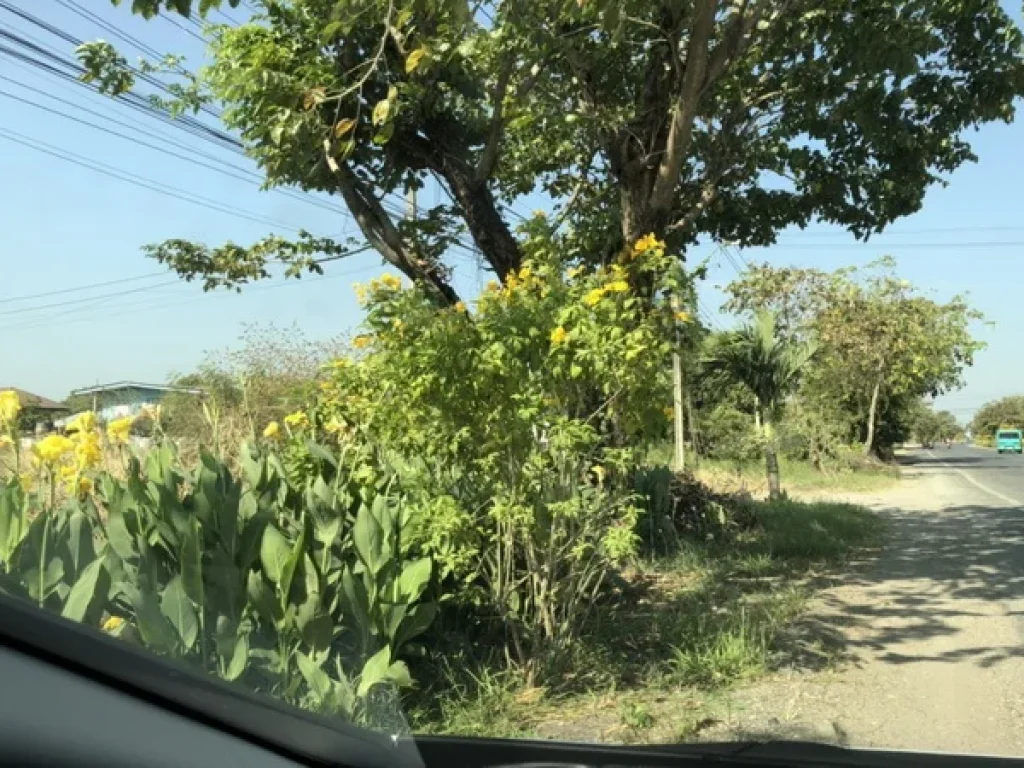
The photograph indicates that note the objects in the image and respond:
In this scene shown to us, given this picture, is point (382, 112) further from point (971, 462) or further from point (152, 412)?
point (971, 462)

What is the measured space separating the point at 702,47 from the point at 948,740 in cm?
508

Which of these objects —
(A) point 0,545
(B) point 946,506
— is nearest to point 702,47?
(A) point 0,545

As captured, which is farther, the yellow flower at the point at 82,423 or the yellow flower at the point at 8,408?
the yellow flower at the point at 82,423

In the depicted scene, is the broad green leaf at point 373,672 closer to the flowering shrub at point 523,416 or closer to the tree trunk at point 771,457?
the flowering shrub at point 523,416

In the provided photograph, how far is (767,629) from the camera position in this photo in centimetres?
688

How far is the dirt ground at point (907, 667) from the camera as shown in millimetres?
5039

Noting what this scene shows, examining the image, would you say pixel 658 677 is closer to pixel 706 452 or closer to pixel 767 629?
pixel 767 629

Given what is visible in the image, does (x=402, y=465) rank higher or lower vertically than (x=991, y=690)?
higher

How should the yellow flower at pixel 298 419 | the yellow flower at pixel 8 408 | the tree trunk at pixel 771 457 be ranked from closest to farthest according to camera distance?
the yellow flower at pixel 8 408 → the yellow flower at pixel 298 419 → the tree trunk at pixel 771 457

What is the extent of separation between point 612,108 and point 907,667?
6215 mm

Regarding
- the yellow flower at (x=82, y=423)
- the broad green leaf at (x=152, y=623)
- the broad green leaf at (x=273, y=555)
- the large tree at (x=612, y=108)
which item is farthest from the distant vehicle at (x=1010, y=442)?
the broad green leaf at (x=152, y=623)

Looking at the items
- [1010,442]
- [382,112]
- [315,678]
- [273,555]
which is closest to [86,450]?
[273,555]

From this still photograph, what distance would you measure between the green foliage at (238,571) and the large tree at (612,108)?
3.07m

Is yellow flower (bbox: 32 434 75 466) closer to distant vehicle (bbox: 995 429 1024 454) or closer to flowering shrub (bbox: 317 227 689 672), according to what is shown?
flowering shrub (bbox: 317 227 689 672)
